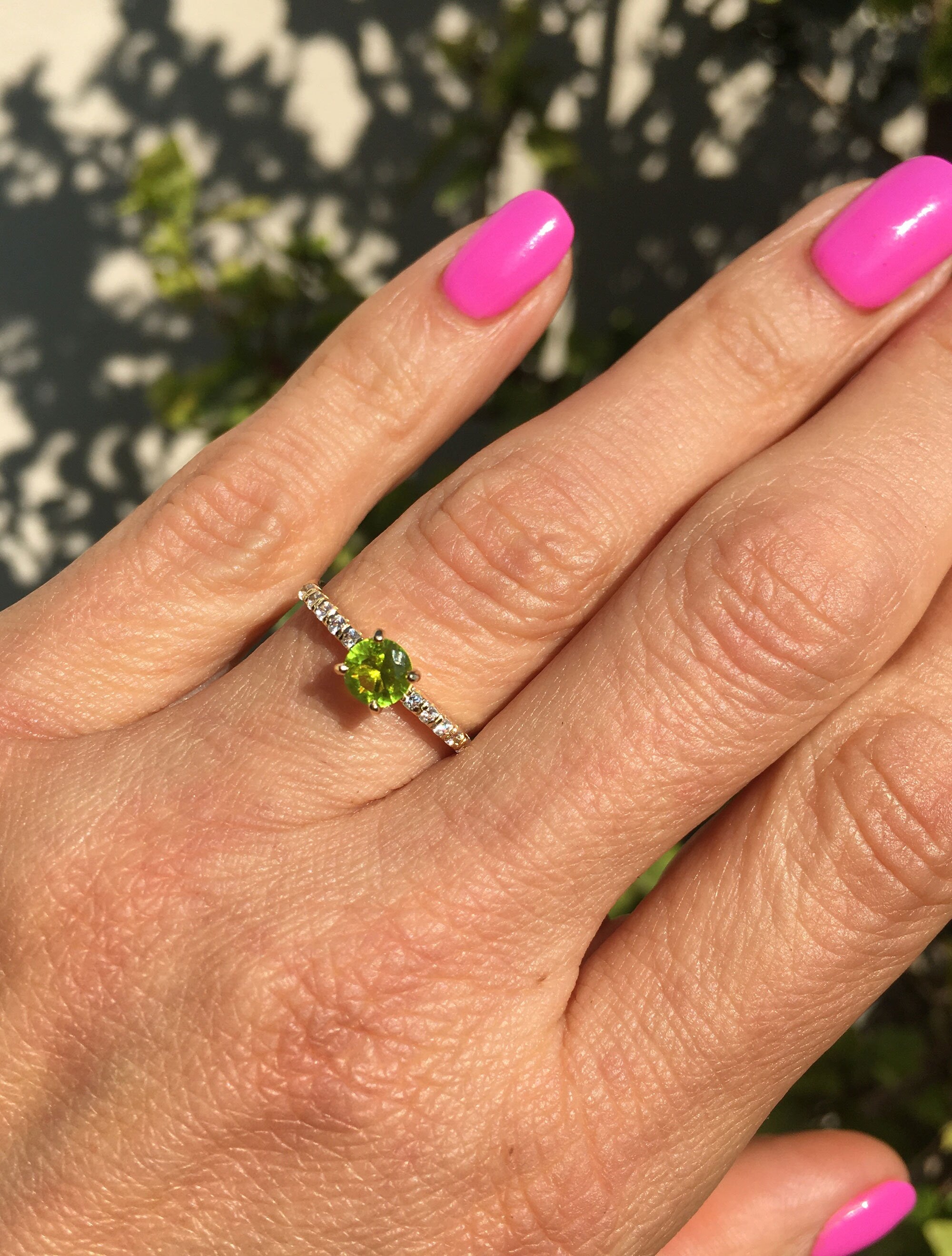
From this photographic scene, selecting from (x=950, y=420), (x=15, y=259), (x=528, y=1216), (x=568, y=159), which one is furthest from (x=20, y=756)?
(x=15, y=259)

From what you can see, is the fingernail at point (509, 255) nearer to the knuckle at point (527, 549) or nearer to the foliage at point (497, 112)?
the knuckle at point (527, 549)

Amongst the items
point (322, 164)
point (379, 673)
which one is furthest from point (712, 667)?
point (322, 164)

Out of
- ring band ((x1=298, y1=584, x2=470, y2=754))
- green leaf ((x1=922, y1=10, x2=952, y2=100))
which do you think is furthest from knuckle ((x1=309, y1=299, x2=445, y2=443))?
green leaf ((x1=922, y1=10, x2=952, y2=100))

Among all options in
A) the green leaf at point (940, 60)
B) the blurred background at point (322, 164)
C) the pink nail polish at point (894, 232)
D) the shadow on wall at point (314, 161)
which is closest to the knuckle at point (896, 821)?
the pink nail polish at point (894, 232)

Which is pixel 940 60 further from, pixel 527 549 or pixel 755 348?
pixel 527 549

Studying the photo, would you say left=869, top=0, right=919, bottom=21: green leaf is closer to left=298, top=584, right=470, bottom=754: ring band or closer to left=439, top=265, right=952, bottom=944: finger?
left=439, top=265, right=952, bottom=944: finger
